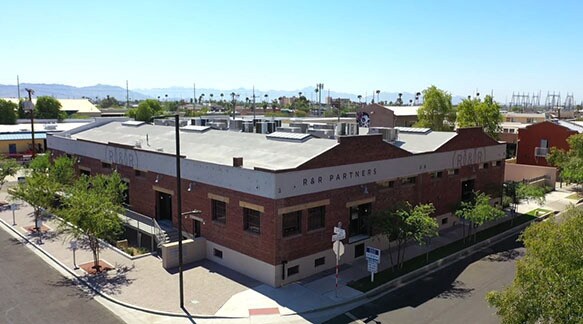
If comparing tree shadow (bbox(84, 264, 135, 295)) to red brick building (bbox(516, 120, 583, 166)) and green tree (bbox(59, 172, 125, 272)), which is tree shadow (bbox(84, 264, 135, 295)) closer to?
green tree (bbox(59, 172, 125, 272))

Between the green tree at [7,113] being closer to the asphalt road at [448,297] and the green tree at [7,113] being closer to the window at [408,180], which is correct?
the window at [408,180]

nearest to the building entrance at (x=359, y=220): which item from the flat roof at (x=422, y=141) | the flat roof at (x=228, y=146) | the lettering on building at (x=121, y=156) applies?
the flat roof at (x=228, y=146)

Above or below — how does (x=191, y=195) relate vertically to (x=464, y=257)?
above

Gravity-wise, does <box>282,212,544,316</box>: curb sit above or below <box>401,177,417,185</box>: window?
below

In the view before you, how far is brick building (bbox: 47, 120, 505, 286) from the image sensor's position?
25656 millimetres

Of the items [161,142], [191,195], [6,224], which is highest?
[161,142]

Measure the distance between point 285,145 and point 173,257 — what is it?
1011 cm

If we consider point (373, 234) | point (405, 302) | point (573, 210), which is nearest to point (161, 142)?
point (373, 234)

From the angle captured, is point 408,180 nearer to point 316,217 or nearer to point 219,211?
point 316,217

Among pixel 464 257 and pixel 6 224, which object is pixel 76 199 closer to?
pixel 6 224

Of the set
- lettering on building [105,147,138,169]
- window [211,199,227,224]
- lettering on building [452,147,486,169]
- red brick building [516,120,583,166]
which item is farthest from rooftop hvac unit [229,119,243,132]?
red brick building [516,120,583,166]

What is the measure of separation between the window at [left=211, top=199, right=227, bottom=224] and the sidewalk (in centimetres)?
284

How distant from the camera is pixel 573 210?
15.1 metres

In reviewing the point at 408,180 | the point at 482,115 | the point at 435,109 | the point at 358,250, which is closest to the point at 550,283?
the point at 358,250
